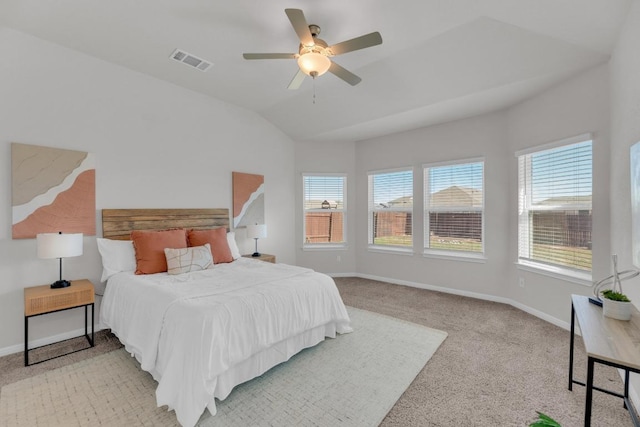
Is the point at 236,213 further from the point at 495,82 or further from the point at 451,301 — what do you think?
the point at 495,82

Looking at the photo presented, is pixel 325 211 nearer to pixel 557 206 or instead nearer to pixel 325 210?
pixel 325 210

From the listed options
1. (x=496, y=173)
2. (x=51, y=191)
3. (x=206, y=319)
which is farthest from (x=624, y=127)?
(x=51, y=191)

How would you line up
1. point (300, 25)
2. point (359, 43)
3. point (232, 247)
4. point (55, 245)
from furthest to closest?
point (232, 247) → point (55, 245) → point (359, 43) → point (300, 25)

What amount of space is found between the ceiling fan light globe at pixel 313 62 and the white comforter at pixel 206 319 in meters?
1.91

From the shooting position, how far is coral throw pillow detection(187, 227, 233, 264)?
3.61 meters

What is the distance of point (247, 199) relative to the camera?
4766 mm

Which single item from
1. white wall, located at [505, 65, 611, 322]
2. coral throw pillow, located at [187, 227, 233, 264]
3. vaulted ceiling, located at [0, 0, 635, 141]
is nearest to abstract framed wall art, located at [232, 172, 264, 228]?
coral throw pillow, located at [187, 227, 233, 264]

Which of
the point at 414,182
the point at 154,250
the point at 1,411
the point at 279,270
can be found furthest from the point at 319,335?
the point at 414,182

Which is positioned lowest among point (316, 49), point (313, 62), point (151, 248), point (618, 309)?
point (618, 309)

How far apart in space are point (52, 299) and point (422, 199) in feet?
16.1

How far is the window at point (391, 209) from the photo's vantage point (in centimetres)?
517

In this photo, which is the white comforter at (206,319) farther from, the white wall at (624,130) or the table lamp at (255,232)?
the white wall at (624,130)

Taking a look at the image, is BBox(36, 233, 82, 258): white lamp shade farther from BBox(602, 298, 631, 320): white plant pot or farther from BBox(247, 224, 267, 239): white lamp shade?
BBox(602, 298, 631, 320): white plant pot

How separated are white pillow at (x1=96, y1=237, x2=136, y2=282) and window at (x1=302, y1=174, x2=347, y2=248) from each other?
3093 millimetres
